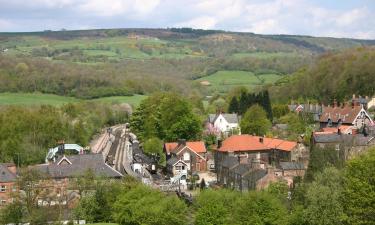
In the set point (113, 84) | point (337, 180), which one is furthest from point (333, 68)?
point (337, 180)

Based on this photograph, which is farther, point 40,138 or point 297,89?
point 297,89

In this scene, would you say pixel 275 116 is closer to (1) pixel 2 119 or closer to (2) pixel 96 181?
(1) pixel 2 119

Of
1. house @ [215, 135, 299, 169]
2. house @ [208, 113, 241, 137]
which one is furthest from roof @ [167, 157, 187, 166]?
house @ [208, 113, 241, 137]

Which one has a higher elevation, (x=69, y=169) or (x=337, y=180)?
(x=337, y=180)

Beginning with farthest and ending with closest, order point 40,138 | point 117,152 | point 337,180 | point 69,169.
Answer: point 117,152 < point 40,138 < point 69,169 < point 337,180

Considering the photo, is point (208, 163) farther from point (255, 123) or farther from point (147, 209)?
point (147, 209)

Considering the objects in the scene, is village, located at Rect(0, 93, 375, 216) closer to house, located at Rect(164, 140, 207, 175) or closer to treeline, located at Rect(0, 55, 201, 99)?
house, located at Rect(164, 140, 207, 175)

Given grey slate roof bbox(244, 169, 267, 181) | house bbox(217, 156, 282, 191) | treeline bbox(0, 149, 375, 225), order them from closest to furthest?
treeline bbox(0, 149, 375, 225) < house bbox(217, 156, 282, 191) < grey slate roof bbox(244, 169, 267, 181)
